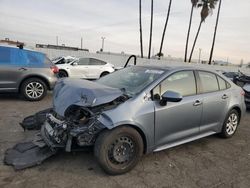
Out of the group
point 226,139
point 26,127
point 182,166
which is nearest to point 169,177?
point 182,166

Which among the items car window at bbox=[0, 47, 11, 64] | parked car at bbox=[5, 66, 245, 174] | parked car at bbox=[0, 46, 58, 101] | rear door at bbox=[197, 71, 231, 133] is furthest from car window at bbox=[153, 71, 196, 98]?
car window at bbox=[0, 47, 11, 64]

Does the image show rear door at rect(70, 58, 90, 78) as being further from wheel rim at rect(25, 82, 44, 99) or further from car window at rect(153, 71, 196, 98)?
car window at rect(153, 71, 196, 98)

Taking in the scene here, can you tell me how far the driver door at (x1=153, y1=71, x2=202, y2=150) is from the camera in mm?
3887

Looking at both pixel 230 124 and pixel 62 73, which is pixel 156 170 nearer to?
pixel 230 124

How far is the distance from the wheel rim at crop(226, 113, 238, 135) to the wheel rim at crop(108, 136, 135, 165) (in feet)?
8.38

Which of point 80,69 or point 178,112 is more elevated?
point 178,112

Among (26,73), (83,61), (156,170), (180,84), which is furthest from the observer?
(83,61)

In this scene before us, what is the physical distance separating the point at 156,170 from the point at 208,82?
80.3 inches

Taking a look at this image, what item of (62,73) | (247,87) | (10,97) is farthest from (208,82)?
(62,73)

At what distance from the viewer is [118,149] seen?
11.6ft

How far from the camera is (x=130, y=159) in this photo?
3633 mm

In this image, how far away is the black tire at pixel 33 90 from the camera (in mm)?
7877

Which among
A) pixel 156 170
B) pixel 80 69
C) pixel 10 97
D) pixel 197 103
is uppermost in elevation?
pixel 197 103

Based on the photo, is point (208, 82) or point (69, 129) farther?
point (208, 82)
